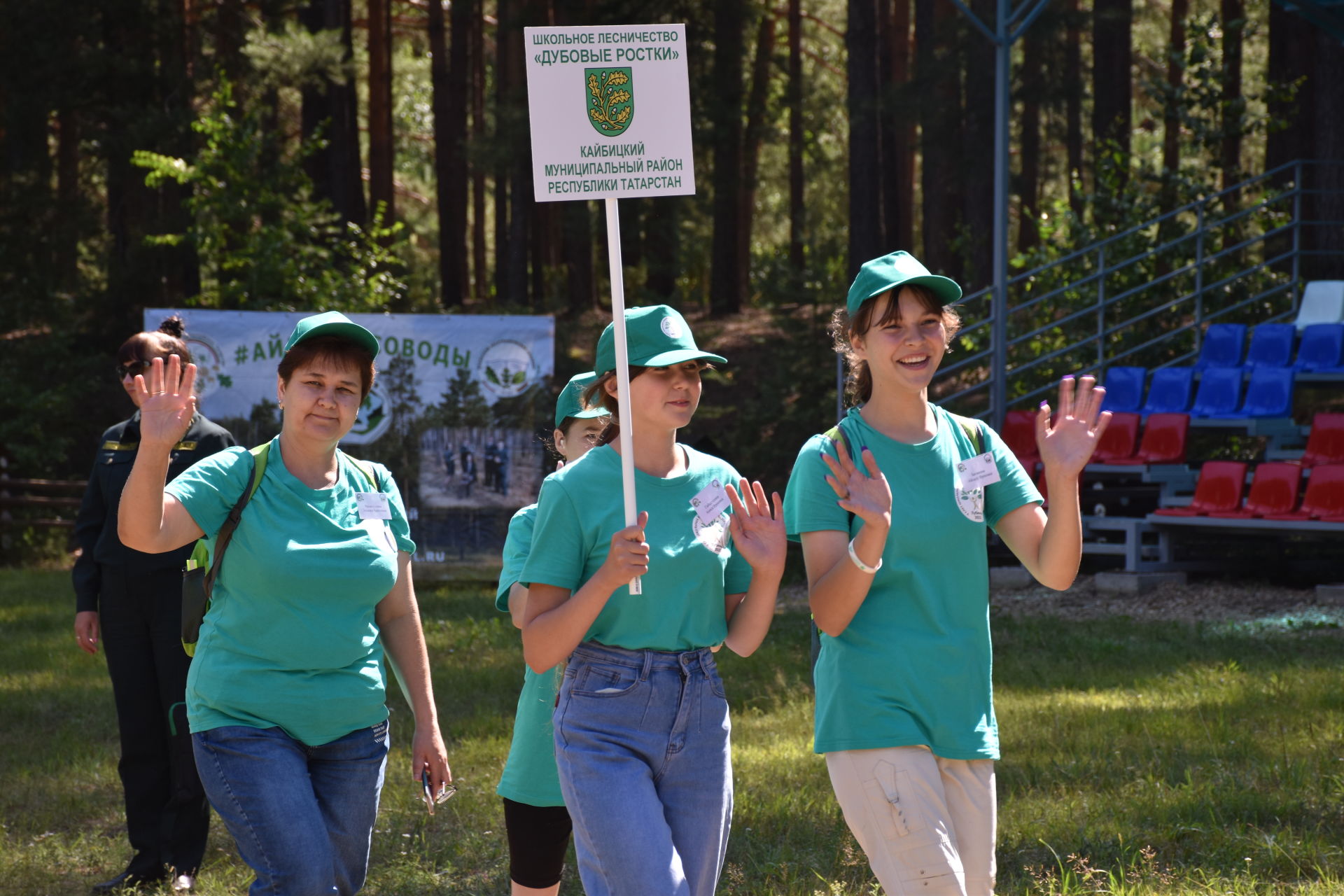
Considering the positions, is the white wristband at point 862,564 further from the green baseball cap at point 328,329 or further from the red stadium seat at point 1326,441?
the red stadium seat at point 1326,441

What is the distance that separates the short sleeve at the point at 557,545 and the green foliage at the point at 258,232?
48.6ft

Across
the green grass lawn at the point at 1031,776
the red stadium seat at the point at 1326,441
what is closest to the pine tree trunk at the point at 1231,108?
the red stadium seat at the point at 1326,441

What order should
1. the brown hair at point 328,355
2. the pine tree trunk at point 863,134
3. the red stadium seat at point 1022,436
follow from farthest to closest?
the pine tree trunk at point 863,134 < the red stadium seat at point 1022,436 < the brown hair at point 328,355

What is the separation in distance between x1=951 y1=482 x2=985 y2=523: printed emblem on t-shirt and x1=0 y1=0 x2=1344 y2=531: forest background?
37.7ft

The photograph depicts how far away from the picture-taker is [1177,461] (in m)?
13.6

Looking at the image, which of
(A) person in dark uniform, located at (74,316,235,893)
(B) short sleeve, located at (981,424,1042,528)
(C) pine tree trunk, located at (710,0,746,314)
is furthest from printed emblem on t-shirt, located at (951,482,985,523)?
(C) pine tree trunk, located at (710,0,746,314)

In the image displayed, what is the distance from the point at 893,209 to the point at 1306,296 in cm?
1360

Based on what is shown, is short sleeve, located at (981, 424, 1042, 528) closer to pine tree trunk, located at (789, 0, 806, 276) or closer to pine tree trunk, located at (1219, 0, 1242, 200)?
pine tree trunk, located at (1219, 0, 1242, 200)

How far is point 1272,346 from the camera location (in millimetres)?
14461

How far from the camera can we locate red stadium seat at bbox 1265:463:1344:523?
11797mm

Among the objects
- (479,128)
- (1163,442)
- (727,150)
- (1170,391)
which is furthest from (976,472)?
(479,128)

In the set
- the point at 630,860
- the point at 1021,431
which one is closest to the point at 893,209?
the point at 1021,431

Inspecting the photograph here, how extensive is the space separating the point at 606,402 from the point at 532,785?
1191 mm

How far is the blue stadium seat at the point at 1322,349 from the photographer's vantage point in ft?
45.8
